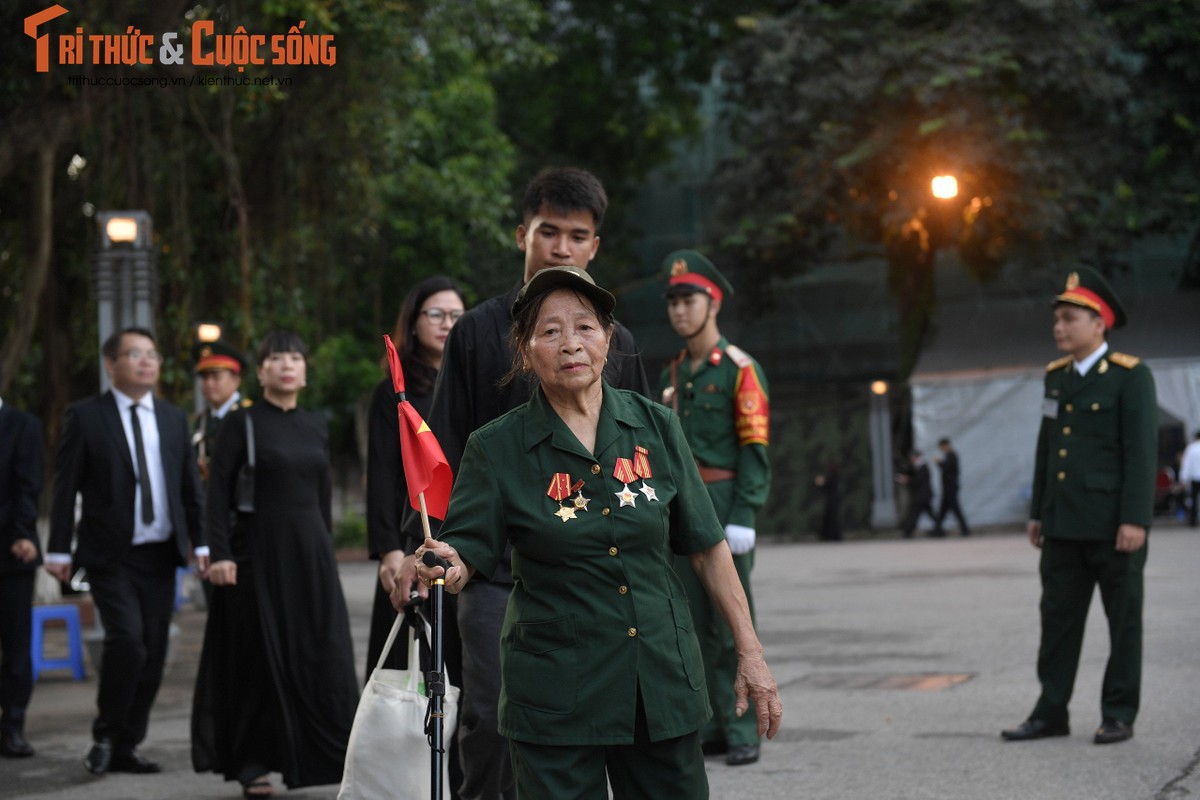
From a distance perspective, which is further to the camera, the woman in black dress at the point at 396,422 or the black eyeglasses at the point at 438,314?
the black eyeglasses at the point at 438,314

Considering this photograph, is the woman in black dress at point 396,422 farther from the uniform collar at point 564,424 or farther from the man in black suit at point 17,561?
the man in black suit at point 17,561

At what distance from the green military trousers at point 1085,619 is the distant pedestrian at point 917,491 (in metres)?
22.5

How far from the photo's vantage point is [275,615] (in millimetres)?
7223

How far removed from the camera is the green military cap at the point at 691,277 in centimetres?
770

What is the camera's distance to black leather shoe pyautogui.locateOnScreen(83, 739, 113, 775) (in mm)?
7648


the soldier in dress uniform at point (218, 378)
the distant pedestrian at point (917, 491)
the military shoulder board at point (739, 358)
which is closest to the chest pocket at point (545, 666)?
the military shoulder board at point (739, 358)

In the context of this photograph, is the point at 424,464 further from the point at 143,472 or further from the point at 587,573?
the point at 143,472

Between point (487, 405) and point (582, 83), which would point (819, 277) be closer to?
point (582, 83)

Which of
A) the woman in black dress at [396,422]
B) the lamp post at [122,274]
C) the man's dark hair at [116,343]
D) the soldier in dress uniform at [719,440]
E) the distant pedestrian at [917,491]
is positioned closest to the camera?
the woman in black dress at [396,422]

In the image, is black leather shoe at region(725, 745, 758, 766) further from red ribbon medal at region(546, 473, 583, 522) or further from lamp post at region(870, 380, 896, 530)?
lamp post at region(870, 380, 896, 530)

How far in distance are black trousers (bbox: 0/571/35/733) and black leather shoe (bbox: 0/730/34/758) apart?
0.03 metres

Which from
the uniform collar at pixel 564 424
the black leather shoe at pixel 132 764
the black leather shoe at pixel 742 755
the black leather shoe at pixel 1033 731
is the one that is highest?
the uniform collar at pixel 564 424

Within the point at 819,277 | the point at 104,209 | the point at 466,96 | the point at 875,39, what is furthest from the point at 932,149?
the point at 104,209

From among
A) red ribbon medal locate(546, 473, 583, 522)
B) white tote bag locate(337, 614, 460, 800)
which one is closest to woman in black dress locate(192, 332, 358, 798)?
white tote bag locate(337, 614, 460, 800)
